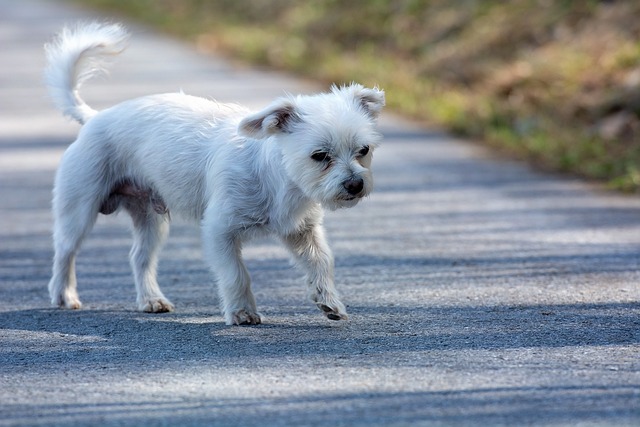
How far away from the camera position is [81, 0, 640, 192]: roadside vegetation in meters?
12.5

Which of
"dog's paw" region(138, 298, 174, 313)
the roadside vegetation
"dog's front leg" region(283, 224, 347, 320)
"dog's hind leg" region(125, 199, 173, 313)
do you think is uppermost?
the roadside vegetation

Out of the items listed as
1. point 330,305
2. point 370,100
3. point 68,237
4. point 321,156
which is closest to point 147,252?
point 68,237

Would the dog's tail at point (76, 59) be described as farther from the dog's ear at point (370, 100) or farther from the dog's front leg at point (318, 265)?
the dog's ear at point (370, 100)

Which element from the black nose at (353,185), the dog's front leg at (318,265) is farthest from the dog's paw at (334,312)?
the black nose at (353,185)

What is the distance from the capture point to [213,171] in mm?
6418

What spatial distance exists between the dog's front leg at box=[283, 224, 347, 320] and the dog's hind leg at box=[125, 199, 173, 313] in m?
0.89

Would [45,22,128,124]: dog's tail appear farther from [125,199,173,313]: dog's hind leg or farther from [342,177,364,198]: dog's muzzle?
[342,177,364,198]: dog's muzzle

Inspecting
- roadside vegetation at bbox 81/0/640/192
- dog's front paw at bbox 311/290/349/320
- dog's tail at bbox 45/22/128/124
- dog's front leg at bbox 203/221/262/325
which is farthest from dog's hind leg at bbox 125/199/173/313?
roadside vegetation at bbox 81/0/640/192

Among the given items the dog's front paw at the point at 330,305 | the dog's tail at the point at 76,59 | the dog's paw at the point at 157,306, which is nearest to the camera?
the dog's front paw at the point at 330,305

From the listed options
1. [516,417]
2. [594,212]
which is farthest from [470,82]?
[516,417]

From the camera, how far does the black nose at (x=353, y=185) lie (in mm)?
5875

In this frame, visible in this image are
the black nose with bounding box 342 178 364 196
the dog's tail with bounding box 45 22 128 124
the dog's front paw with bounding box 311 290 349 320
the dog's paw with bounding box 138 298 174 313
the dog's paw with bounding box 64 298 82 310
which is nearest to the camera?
the black nose with bounding box 342 178 364 196

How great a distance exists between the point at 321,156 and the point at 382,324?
963 mm

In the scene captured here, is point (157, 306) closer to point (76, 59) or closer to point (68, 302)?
point (68, 302)
